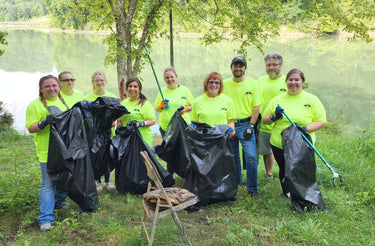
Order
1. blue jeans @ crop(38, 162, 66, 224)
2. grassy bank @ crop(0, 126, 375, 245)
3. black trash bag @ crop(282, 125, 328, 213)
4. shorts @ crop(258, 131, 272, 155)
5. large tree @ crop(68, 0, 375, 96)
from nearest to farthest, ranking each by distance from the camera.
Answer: grassy bank @ crop(0, 126, 375, 245), blue jeans @ crop(38, 162, 66, 224), black trash bag @ crop(282, 125, 328, 213), shorts @ crop(258, 131, 272, 155), large tree @ crop(68, 0, 375, 96)

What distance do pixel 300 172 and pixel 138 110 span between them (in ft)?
6.62

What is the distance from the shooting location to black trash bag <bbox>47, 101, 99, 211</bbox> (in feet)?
9.62

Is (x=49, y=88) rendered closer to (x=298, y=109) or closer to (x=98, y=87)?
(x=98, y=87)

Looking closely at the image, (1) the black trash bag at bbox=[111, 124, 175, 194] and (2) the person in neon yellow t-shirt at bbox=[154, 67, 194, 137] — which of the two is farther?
(2) the person in neon yellow t-shirt at bbox=[154, 67, 194, 137]

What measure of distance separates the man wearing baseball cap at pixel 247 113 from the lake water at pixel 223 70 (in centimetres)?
433

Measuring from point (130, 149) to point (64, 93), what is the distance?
3.37 feet

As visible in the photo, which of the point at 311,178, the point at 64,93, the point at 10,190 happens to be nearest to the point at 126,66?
the point at 64,93

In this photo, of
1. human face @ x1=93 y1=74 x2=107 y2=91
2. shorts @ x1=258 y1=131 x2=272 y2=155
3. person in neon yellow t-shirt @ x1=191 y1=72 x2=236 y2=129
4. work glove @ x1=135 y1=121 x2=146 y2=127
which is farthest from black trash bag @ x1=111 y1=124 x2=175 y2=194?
shorts @ x1=258 y1=131 x2=272 y2=155

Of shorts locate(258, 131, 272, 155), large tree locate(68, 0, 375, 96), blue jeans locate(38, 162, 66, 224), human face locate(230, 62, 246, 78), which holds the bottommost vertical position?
blue jeans locate(38, 162, 66, 224)

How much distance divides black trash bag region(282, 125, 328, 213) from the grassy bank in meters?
0.13

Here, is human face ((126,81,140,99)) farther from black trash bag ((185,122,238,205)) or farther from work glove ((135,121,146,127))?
black trash bag ((185,122,238,205))

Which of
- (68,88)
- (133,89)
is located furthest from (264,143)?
(68,88)

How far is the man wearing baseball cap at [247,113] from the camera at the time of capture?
368 centimetres

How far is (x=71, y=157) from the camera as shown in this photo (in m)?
3.00
